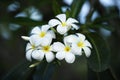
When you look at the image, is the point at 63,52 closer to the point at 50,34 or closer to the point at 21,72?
the point at 50,34

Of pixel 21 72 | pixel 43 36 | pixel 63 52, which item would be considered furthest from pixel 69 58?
pixel 21 72

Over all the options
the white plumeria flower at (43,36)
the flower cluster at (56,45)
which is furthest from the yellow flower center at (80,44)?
the white plumeria flower at (43,36)

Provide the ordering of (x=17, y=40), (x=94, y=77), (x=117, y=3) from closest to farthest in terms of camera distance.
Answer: (x=94, y=77) → (x=117, y=3) → (x=17, y=40)

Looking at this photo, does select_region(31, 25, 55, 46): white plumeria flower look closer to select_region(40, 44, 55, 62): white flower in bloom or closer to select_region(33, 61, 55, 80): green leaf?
select_region(40, 44, 55, 62): white flower in bloom

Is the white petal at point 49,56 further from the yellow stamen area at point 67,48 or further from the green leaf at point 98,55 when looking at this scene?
the green leaf at point 98,55

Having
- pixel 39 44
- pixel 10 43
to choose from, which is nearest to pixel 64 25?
pixel 39 44

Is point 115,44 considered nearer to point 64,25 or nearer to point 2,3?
point 2,3

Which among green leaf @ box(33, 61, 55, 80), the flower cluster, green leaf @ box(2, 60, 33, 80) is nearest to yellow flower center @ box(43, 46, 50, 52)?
the flower cluster
